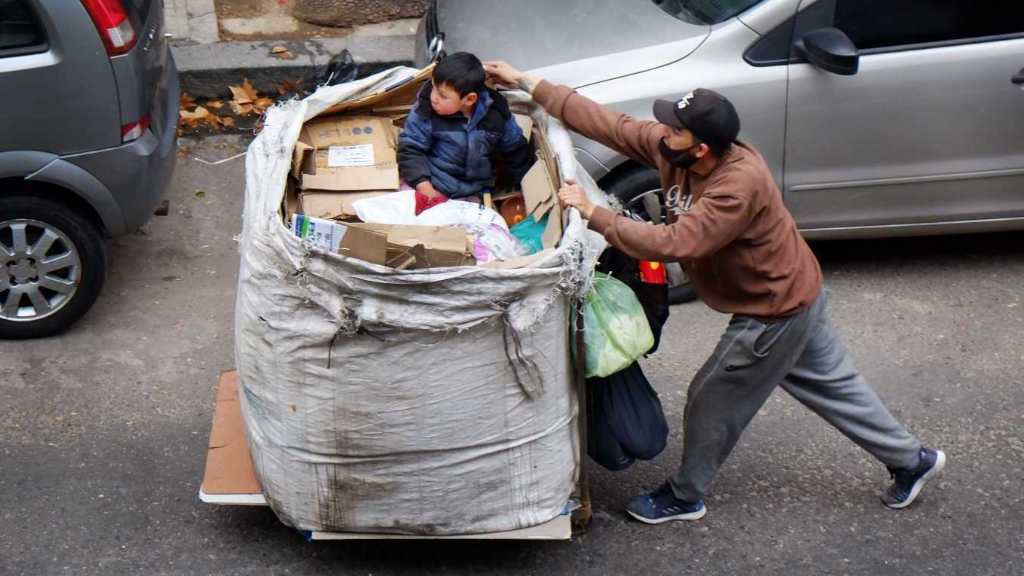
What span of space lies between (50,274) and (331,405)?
2088 mm

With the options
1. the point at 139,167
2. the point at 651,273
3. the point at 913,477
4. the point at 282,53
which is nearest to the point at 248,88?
the point at 282,53

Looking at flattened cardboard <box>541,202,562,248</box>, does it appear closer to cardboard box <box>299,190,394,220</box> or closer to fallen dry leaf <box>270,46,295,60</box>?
cardboard box <box>299,190,394,220</box>

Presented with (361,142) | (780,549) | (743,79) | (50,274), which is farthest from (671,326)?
(50,274)

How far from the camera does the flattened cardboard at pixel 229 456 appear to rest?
340 centimetres

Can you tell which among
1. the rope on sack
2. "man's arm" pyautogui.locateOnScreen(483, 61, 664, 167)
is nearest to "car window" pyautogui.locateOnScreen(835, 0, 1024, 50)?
"man's arm" pyautogui.locateOnScreen(483, 61, 664, 167)

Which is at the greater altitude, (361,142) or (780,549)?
(361,142)

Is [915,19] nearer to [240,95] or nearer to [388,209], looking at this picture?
[388,209]

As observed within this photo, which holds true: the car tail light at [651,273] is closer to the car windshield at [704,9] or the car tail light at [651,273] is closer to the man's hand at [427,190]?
the man's hand at [427,190]

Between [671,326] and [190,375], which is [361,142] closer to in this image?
[190,375]

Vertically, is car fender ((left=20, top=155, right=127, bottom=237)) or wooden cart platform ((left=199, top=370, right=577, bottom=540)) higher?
car fender ((left=20, top=155, right=127, bottom=237))

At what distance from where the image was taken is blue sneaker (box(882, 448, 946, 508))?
3.73 metres

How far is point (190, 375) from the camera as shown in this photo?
4465 mm

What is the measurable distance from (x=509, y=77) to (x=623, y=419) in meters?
1.25

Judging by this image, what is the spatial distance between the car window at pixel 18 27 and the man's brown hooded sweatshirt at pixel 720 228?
1985 millimetres
